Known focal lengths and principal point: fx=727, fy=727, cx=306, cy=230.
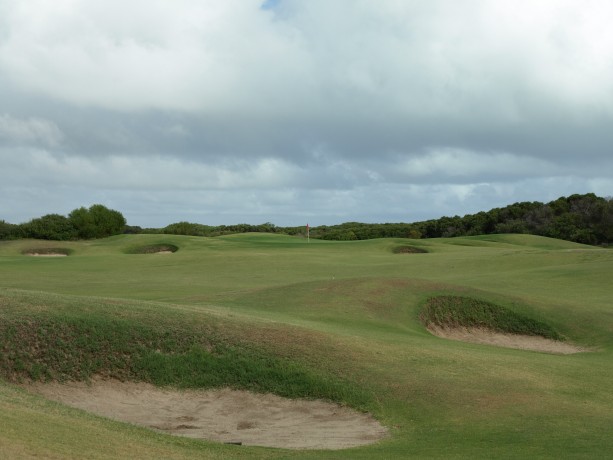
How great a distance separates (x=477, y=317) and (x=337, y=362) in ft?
42.0

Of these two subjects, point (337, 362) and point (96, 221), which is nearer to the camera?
point (337, 362)

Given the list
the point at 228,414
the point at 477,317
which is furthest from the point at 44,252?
the point at 228,414

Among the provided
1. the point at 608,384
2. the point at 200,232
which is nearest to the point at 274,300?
the point at 608,384

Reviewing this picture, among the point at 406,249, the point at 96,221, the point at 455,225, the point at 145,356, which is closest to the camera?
the point at 145,356

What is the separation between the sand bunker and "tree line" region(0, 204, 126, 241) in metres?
72.3

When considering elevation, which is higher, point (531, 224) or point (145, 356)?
point (531, 224)

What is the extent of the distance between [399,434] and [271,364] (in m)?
4.95

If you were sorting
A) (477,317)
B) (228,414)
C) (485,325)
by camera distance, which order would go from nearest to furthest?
(228,414) → (485,325) → (477,317)

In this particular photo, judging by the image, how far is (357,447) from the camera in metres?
13.5

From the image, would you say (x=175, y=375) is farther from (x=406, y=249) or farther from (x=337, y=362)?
(x=406, y=249)

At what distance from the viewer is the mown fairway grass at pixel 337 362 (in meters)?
12.5

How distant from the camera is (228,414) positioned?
55.1ft

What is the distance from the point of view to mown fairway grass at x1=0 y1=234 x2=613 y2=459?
12453 mm

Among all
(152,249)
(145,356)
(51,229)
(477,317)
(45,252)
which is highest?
(51,229)
